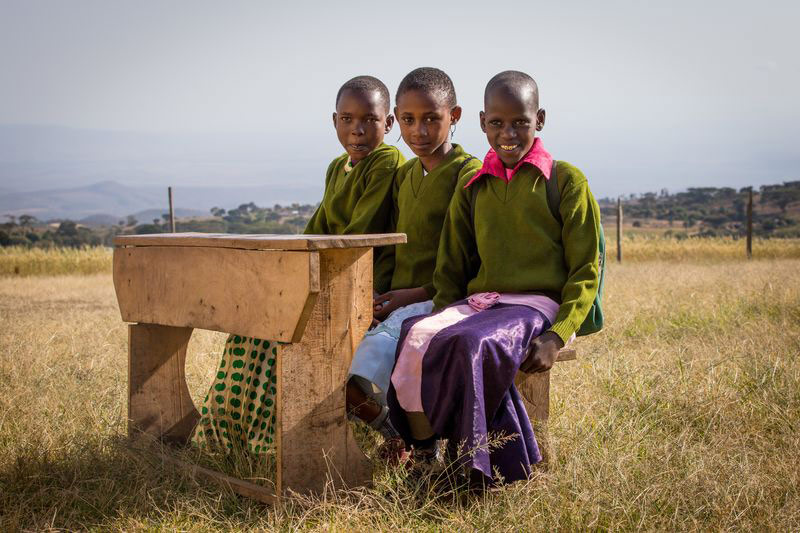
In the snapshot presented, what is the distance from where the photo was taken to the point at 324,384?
3.01 metres

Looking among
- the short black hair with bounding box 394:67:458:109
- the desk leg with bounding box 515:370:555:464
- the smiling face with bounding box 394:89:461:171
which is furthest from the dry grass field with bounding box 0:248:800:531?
the short black hair with bounding box 394:67:458:109

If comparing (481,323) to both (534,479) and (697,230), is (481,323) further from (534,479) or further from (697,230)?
(697,230)

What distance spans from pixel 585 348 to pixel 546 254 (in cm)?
293

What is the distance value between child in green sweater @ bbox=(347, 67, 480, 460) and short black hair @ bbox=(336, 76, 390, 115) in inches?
13.0

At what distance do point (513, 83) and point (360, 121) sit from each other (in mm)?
1000

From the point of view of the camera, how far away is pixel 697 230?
134 ft

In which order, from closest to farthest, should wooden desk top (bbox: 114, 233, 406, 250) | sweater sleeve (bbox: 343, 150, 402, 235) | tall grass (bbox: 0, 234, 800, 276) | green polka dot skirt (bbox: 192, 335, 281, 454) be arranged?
wooden desk top (bbox: 114, 233, 406, 250) → green polka dot skirt (bbox: 192, 335, 281, 454) → sweater sleeve (bbox: 343, 150, 402, 235) → tall grass (bbox: 0, 234, 800, 276)

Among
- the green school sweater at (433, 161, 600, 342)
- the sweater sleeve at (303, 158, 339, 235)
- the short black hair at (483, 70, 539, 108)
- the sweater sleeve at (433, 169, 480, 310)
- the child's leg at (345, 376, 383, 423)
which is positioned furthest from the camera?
the sweater sleeve at (303, 158, 339, 235)

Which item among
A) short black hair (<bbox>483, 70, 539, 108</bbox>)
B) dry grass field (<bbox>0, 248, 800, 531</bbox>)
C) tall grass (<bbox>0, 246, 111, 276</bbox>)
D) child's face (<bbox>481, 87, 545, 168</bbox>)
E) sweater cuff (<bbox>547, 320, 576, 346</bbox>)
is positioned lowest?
tall grass (<bbox>0, 246, 111, 276</bbox>)

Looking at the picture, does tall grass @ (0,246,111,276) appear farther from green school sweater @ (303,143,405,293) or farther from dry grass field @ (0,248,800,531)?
green school sweater @ (303,143,405,293)

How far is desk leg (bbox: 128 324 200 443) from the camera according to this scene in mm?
3926

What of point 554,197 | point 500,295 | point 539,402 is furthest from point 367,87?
point 539,402

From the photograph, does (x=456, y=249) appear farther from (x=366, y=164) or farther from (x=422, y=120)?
(x=366, y=164)

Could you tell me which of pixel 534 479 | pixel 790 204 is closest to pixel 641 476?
pixel 534 479
